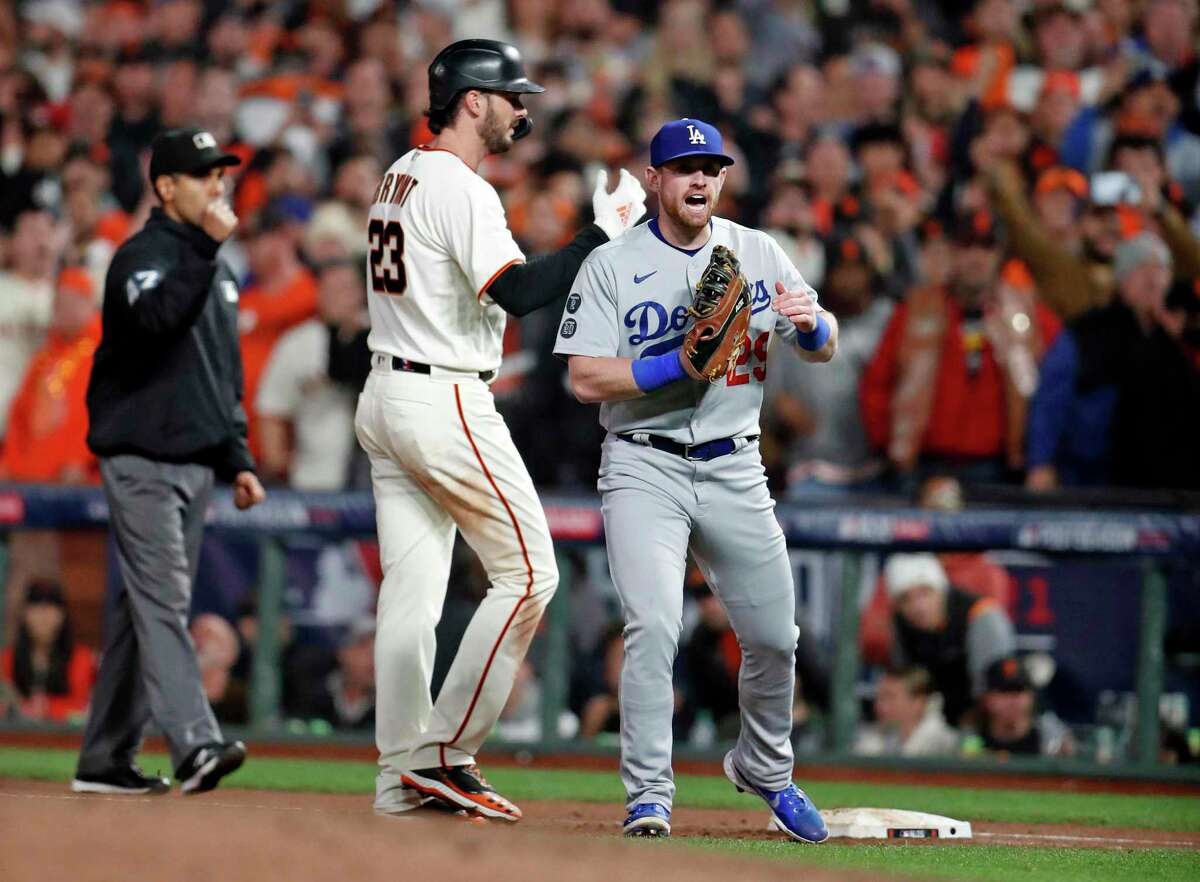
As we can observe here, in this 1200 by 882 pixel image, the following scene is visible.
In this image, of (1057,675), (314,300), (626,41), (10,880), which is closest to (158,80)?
(626,41)

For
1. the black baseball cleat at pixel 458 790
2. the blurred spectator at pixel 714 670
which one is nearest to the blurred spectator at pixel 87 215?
the blurred spectator at pixel 714 670

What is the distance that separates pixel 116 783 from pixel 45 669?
2.43m

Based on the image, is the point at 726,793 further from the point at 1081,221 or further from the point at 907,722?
the point at 1081,221

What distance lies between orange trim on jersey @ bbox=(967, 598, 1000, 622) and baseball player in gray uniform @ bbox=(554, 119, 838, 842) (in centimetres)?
270

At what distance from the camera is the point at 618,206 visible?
5.09 meters

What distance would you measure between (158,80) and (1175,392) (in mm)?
7517

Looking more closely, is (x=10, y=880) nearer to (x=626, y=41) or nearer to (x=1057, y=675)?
(x=1057, y=675)

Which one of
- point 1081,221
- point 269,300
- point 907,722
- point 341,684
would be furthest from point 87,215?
point 907,722

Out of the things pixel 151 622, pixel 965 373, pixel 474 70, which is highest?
pixel 474 70

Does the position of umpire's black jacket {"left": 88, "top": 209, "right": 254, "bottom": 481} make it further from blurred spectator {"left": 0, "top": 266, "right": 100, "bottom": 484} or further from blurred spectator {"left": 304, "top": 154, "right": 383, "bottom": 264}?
blurred spectator {"left": 304, "top": 154, "right": 383, "bottom": 264}

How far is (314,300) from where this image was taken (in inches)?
368

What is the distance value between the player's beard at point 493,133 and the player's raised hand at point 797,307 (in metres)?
0.92

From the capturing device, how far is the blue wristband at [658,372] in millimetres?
4762

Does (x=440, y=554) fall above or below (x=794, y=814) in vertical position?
above
